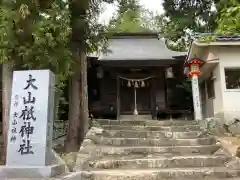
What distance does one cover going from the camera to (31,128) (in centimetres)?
467

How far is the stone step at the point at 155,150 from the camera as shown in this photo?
7.86 meters

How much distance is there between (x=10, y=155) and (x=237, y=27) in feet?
13.2

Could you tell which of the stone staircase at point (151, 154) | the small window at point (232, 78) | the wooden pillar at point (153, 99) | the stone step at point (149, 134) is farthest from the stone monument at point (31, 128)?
the wooden pillar at point (153, 99)

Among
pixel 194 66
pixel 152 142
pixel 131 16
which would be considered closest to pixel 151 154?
pixel 152 142

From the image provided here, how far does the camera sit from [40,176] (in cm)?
442

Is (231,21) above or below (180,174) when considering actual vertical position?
above

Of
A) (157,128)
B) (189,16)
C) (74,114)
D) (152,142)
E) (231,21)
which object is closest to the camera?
(231,21)

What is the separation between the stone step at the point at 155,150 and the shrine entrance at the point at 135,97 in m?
7.75

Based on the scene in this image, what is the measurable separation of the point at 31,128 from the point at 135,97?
11904 millimetres

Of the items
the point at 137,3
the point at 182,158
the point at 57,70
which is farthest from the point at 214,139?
the point at 137,3

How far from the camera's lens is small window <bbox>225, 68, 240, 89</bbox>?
12.2 meters

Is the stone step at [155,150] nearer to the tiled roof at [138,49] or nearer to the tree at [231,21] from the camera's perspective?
the tree at [231,21]

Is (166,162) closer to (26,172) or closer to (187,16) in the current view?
(26,172)

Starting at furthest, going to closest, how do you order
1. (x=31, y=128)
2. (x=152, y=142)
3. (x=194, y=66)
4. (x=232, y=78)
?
(x=232, y=78) → (x=194, y=66) → (x=152, y=142) → (x=31, y=128)
